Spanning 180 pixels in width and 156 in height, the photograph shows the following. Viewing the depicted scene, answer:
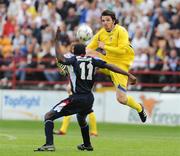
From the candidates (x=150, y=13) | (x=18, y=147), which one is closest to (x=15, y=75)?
(x=150, y=13)

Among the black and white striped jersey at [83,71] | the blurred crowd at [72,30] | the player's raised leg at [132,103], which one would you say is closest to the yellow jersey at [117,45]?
the player's raised leg at [132,103]

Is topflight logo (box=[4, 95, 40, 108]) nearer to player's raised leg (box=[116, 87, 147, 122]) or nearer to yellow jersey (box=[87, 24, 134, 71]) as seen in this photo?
yellow jersey (box=[87, 24, 134, 71])

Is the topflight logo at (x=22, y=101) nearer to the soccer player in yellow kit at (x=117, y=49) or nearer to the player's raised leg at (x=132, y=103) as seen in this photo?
the soccer player in yellow kit at (x=117, y=49)

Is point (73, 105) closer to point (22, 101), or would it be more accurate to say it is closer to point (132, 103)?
Answer: point (132, 103)

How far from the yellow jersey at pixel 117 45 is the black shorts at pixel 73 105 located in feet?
11.4

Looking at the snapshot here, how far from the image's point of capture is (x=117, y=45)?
16.6m

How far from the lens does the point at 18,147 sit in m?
13.6

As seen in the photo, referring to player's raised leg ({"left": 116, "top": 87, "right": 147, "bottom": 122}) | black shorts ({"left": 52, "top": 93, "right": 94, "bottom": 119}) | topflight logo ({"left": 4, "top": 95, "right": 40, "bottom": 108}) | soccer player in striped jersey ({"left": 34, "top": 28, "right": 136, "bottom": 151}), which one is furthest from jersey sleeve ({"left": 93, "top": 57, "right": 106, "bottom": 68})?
topflight logo ({"left": 4, "top": 95, "right": 40, "bottom": 108})

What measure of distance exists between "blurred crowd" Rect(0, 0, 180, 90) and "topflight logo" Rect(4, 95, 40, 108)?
1270 mm

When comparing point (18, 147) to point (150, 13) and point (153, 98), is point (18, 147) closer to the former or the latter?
point (153, 98)

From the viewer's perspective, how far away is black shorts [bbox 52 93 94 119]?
501 inches

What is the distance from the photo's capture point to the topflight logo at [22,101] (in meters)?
24.9

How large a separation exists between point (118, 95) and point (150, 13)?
978 cm

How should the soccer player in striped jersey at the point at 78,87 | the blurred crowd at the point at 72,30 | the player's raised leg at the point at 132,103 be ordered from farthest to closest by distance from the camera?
1. the blurred crowd at the point at 72,30
2. the player's raised leg at the point at 132,103
3. the soccer player in striped jersey at the point at 78,87
